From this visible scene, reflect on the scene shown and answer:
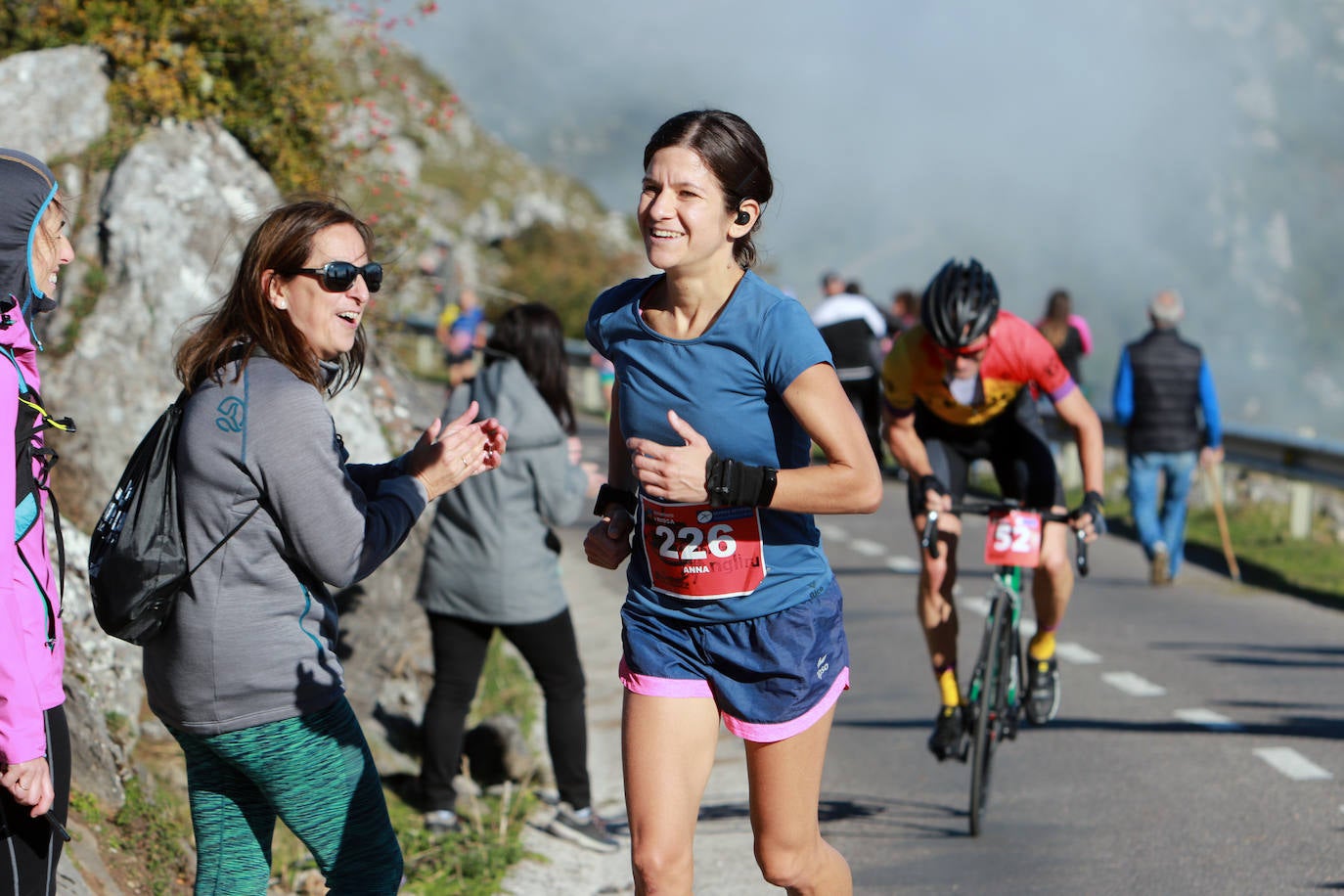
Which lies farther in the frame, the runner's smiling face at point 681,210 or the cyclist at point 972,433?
the cyclist at point 972,433

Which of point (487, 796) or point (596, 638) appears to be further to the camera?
point (596, 638)

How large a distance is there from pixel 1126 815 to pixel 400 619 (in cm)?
325

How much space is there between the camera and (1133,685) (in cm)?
852

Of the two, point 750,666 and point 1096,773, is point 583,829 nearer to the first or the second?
point 1096,773

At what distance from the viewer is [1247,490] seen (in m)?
17.3

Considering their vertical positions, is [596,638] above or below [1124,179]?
below

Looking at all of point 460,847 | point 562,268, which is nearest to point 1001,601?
point 460,847

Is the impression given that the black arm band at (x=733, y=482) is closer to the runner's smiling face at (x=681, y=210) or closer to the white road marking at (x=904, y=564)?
the runner's smiling face at (x=681, y=210)

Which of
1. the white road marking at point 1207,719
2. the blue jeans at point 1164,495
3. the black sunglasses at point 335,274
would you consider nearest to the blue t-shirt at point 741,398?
the black sunglasses at point 335,274

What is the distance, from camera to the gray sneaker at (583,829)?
600cm

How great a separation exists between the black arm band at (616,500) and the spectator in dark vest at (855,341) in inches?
305

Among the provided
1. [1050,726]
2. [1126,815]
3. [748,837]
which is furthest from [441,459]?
[1050,726]

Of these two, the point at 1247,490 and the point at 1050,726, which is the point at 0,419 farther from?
the point at 1247,490

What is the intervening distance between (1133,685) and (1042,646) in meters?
2.07
